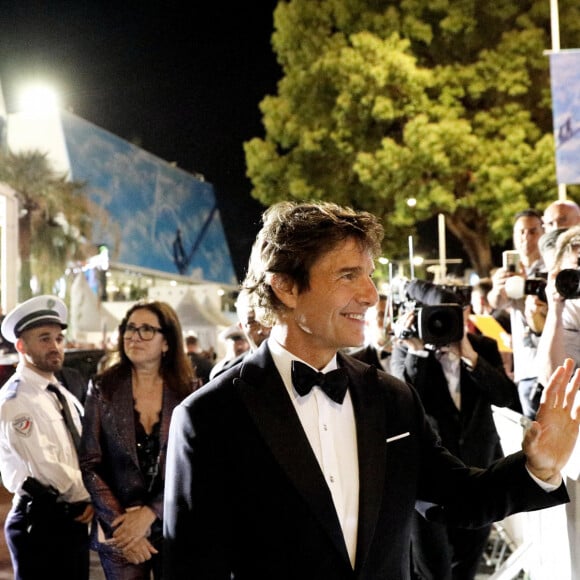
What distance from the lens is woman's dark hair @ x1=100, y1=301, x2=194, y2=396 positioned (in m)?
4.68

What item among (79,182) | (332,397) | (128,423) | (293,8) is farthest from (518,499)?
(79,182)

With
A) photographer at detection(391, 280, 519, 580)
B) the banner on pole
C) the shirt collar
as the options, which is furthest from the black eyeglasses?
the banner on pole

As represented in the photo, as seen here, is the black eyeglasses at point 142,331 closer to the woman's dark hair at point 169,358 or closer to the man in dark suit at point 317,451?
the woman's dark hair at point 169,358

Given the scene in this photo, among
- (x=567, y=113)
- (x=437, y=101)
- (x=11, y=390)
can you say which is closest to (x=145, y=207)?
(x=437, y=101)

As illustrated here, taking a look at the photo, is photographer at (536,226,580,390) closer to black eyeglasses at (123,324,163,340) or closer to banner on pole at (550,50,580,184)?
black eyeglasses at (123,324,163,340)

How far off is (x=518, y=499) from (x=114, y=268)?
27248 mm

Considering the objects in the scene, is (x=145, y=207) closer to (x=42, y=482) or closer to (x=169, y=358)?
(x=169, y=358)

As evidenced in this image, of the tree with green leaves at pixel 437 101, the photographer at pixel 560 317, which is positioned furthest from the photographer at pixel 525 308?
the tree with green leaves at pixel 437 101

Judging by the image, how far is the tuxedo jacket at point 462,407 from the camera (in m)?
5.23

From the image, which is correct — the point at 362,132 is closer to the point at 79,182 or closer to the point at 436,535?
the point at 79,182

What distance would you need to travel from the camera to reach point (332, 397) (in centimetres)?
248

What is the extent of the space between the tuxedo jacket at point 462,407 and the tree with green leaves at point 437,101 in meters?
14.8

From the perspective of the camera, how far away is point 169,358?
4.81m

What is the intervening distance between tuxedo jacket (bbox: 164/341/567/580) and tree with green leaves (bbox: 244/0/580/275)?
17.6m
